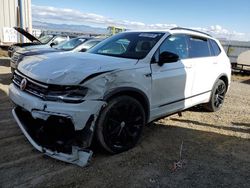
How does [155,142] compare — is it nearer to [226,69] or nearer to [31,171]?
[31,171]

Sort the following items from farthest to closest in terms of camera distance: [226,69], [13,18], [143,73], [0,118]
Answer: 1. [13,18]
2. [226,69]
3. [0,118]
4. [143,73]

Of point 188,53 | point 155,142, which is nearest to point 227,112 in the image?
point 188,53

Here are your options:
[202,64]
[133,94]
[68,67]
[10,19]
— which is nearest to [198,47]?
[202,64]

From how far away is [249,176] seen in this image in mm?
3770

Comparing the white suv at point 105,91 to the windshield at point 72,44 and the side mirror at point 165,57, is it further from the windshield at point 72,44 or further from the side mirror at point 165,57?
the windshield at point 72,44

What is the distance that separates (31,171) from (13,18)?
17226mm

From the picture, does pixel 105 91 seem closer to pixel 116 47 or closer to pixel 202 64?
pixel 116 47

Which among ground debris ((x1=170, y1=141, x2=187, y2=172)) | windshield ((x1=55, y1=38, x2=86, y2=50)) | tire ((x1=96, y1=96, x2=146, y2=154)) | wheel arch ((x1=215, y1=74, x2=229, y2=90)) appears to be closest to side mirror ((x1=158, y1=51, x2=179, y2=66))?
tire ((x1=96, y1=96, x2=146, y2=154))

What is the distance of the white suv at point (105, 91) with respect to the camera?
359 cm

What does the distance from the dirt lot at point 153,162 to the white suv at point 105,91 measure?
23 centimetres

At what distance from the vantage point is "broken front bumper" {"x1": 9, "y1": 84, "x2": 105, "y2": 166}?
3.53 metres

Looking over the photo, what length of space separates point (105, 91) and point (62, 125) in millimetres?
699

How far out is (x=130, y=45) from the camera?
495 cm

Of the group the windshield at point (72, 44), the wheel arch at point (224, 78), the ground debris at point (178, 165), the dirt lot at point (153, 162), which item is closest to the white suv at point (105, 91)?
the dirt lot at point (153, 162)
